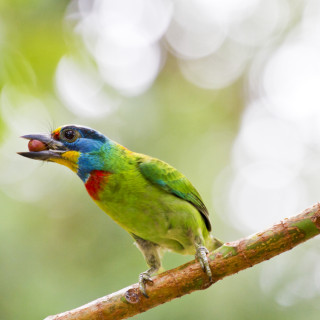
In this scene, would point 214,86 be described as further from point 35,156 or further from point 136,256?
point 35,156

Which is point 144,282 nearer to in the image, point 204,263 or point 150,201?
point 204,263

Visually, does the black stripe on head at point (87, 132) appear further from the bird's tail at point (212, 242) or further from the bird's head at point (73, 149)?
the bird's tail at point (212, 242)

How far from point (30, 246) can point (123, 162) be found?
3.29m

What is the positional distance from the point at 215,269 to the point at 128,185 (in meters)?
0.98

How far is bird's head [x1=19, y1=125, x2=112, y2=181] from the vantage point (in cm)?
356

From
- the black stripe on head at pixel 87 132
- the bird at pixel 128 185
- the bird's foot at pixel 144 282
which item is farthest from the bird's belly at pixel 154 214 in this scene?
the black stripe on head at pixel 87 132

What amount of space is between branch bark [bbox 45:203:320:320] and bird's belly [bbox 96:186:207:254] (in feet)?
1.51

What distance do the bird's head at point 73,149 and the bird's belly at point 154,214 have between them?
0.29 meters

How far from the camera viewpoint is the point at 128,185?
3574 millimetres

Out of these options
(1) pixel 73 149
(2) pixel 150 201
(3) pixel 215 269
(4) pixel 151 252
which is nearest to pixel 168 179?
(2) pixel 150 201

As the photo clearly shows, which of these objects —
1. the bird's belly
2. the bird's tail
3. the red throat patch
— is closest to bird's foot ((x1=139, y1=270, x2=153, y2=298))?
Result: the bird's belly

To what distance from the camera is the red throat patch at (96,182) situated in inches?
139

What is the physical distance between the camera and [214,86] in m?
9.40

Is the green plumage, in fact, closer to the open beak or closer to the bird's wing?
the bird's wing
